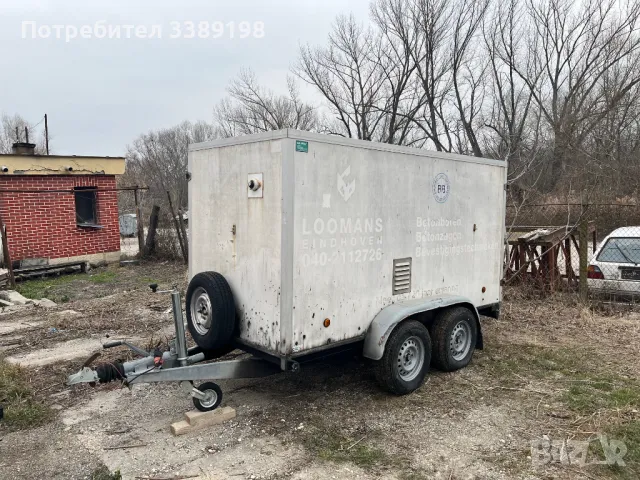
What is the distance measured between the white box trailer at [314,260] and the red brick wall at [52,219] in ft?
31.0

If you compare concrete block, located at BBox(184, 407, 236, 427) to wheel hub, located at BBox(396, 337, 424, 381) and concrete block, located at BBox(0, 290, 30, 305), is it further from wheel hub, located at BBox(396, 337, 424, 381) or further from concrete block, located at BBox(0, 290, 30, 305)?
concrete block, located at BBox(0, 290, 30, 305)

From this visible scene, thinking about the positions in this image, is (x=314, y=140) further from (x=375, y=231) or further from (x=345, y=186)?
(x=375, y=231)

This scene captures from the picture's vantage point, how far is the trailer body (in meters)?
3.95

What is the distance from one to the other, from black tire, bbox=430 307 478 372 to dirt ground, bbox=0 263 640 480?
146 mm

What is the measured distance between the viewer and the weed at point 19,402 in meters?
4.23

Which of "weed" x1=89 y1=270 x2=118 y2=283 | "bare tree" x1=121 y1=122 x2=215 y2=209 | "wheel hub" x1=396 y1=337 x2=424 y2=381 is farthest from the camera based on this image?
"bare tree" x1=121 y1=122 x2=215 y2=209

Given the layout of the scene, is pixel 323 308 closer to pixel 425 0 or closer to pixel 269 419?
pixel 269 419

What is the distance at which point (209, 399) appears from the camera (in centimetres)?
426

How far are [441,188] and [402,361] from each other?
183cm

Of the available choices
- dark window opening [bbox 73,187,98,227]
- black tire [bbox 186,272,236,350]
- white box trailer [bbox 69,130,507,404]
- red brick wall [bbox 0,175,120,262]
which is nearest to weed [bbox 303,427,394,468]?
white box trailer [bbox 69,130,507,404]

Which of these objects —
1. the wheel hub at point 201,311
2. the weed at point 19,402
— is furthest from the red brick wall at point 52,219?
the wheel hub at point 201,311

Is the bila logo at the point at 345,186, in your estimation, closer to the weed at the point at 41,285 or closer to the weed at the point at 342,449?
the weed at the point at 342,449

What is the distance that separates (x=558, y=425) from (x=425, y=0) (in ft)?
93.8

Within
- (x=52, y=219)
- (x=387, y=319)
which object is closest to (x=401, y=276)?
(x=387, y=319)
